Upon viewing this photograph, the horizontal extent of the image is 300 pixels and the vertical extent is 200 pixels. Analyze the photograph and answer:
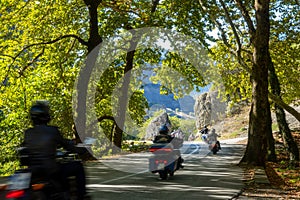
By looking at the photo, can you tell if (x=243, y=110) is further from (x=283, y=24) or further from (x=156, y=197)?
(x=156, y=197)

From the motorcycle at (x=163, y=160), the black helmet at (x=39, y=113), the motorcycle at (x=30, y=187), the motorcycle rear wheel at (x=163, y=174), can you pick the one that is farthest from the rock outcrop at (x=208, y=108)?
the black helmet at (x=39, y=113)

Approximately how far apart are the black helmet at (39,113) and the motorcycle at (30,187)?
1.57 feet

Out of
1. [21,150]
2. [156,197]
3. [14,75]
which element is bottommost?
[156,197]

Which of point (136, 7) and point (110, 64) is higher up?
point (136, 7)

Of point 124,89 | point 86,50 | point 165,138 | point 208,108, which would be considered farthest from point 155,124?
point 165,138

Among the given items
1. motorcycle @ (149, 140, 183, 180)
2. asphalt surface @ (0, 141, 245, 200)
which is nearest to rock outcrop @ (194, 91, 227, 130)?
asphalt surface @ (0, 141, 245, 200)

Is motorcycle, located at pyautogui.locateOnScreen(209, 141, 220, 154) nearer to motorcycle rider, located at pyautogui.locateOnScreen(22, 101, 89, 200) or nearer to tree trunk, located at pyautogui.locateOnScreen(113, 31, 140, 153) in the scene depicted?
tree trunk, located at pyautogui.locateOnScreen(113, 31, 140, 153)

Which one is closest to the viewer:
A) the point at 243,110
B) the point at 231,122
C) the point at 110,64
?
the point at 110,64

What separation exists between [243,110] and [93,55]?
53.6 meters

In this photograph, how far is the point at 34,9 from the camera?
2294 cm

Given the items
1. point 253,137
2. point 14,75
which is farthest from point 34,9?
point 253,137

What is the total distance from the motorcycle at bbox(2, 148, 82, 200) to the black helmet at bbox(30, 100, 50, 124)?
48 cm

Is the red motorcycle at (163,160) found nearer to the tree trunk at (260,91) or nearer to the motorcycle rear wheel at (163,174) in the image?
the motorcycle rear wheel at (163,174)

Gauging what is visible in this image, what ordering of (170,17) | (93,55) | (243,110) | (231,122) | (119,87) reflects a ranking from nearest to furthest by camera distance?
(93,55)
(170,17)
(119,87)
(231,122)
(243,110)
